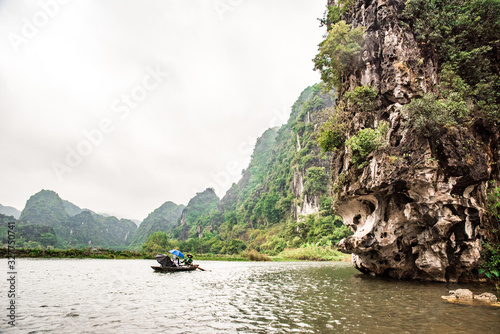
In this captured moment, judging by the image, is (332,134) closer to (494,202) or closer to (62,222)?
(494,202)

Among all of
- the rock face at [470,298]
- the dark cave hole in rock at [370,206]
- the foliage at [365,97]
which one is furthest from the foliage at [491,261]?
the foliage at [365,97]

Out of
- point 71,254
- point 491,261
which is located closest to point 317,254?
point 491,261

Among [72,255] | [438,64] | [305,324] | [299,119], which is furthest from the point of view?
[299,119]

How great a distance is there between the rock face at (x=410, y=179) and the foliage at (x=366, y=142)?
0.33m

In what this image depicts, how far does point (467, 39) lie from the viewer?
13633 millimetres

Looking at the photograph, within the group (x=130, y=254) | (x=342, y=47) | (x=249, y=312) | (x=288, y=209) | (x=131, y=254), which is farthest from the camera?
(x=288, y=209)

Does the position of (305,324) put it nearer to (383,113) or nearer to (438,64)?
(383,113)

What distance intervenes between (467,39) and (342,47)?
6.16 m

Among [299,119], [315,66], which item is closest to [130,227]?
[299,119]

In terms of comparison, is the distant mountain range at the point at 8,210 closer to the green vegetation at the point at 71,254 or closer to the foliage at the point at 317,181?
the green vegetation at the point at 71,254

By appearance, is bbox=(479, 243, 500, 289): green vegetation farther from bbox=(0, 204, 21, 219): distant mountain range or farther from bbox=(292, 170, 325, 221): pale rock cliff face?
bbox=(0, 204, 21, 219): distant mountain range

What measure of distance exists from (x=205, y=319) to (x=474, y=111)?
1452cm

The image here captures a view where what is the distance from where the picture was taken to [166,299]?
367 inches

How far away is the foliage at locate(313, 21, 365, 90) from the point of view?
15.1 meters
